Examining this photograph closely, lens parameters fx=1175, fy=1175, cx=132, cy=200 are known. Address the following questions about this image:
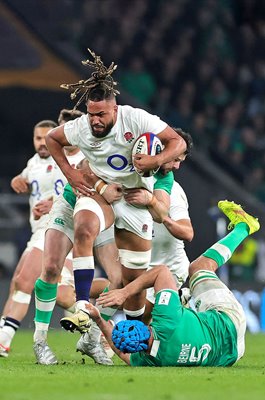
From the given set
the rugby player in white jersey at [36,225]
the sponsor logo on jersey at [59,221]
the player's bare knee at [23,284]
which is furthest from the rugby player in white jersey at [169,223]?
the player's bare knee at [23,284]

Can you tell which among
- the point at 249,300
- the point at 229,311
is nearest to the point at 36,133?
the point at 229,311

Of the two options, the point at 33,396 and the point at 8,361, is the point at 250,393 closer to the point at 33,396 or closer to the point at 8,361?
the point at 33,396

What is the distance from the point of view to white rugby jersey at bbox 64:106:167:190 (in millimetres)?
8602

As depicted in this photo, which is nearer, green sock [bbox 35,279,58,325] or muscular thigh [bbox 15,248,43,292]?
green sock [bbox 35,279,58,325]

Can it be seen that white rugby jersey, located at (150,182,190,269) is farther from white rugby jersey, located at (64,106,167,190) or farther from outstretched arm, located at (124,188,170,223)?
white rugby jersey, located at (64,106,167,190)

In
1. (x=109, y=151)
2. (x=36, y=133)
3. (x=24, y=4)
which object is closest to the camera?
(x=109, y=151)

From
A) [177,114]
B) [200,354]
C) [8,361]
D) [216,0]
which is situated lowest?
[8,361]

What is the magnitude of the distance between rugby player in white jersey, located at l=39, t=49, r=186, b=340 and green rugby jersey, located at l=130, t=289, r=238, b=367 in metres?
0.71

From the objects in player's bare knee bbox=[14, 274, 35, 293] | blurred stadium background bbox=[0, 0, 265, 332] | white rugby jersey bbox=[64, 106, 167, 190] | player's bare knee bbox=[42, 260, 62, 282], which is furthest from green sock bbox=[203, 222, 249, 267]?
blurred stadium background bbox=[0, 0, 265, 332]

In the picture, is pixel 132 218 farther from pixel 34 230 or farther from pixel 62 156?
pixel 34 230

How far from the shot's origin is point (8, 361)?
9148 millimetres

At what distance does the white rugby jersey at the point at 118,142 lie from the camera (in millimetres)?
8602

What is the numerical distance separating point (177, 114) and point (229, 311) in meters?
10.7

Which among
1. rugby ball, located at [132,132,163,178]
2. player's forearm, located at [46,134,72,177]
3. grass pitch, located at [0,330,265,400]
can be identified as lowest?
grass pitch, located at [0,330,265,400]
